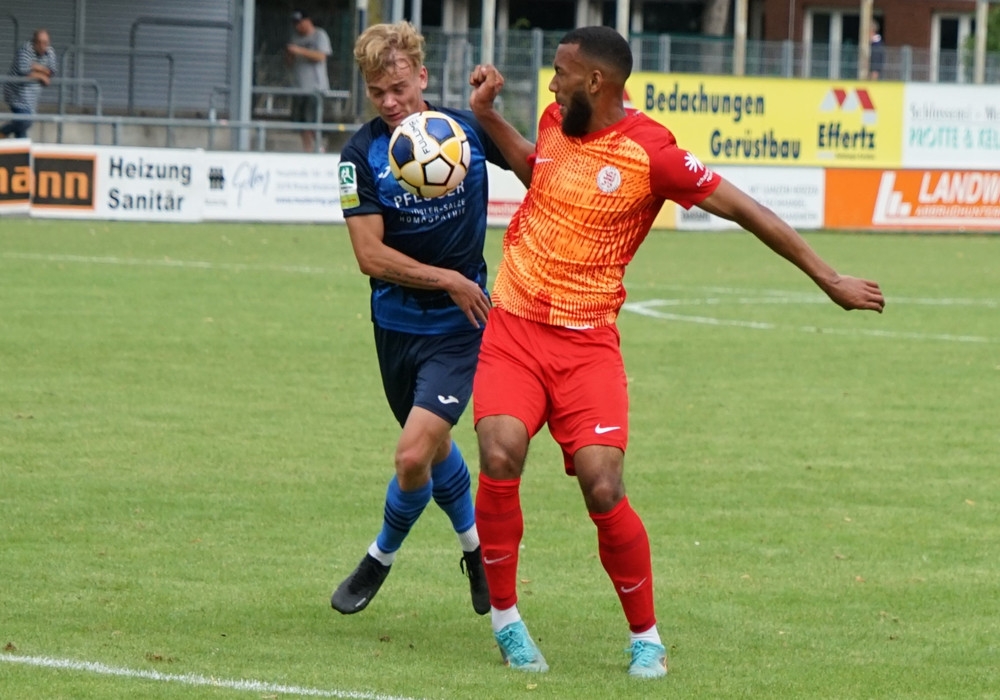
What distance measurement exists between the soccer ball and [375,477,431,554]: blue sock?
1094mm

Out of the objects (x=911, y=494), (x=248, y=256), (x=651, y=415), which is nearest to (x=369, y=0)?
(x=248, y=256)

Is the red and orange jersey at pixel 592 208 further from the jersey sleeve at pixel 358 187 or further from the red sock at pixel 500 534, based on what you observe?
the jersey sleeve at pixel 358 187

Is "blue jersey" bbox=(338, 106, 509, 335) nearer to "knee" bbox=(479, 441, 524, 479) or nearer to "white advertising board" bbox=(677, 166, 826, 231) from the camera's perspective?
"knee" bbox=(479, 441, 524, 479)

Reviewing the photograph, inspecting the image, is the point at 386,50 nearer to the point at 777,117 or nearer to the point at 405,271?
the point at 405,271

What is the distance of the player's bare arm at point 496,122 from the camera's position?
21.1 feet

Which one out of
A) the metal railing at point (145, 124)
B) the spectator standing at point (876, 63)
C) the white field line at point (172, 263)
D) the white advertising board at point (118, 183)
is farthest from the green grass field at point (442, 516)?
the spectator standing at point (876, 63)

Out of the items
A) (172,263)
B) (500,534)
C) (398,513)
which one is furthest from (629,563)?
(172,263)

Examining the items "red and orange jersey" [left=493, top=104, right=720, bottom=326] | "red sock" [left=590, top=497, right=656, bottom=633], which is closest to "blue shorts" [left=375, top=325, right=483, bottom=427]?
"red and orange jersey" [left=493, top=104, right=720, bottom=326]

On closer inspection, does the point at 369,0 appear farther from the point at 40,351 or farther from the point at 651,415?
the point at 651,415

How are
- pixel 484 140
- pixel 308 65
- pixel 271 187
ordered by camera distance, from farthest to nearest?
pixel 308 65 < pixel 271 187 < pixel 484 140

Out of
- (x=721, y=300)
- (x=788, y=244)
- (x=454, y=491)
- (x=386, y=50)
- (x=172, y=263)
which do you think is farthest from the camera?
(x=172, y=263)

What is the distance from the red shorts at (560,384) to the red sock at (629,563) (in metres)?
0.23

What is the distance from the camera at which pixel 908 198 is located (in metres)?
30.1

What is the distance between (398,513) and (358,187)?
3.93 ft
